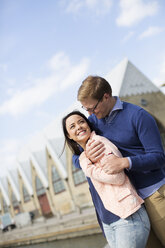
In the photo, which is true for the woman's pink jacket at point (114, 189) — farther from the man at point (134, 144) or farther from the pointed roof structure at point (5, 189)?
the pointed roof structure at point (5, 189)

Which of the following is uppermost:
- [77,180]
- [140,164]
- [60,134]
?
[60,134]

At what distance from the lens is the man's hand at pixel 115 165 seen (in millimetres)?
1482

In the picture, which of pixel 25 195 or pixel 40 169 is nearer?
pixel 40 169

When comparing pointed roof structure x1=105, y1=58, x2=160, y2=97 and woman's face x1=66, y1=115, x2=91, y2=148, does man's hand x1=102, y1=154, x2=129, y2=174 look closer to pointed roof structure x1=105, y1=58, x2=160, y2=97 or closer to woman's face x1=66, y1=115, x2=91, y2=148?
woman's face x1=66, y1=115, x2=91, y2=148

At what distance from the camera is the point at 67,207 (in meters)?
20.1

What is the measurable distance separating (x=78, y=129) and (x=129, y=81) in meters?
14.7

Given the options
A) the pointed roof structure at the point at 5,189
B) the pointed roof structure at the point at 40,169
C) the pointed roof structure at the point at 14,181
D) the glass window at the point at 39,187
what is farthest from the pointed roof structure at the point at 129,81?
the pointed roof structure at the point at 5,189

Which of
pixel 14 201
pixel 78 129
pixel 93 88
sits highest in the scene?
pixel 14 201

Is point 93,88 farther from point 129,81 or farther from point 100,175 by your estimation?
point 129,81

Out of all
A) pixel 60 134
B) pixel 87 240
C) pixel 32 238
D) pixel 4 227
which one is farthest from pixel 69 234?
pixel 4 227

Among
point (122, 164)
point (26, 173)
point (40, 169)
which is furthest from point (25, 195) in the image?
point (122, 164)

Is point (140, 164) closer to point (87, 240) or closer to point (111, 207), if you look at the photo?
point (111, 207)

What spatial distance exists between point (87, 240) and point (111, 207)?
33.5 feet

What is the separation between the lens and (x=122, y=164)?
1.49 m
